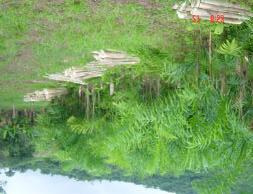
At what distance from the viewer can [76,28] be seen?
5461 mm

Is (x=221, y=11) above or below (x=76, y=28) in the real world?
above

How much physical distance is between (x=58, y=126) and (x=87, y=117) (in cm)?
61

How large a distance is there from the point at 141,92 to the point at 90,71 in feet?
3.63

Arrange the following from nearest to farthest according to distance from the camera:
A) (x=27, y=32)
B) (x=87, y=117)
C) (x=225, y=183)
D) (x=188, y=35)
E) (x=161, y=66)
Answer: (x=225, y=183), (x=161, y=66), (x=188, y=35), (x=27, y=32), (x=87, y=117)

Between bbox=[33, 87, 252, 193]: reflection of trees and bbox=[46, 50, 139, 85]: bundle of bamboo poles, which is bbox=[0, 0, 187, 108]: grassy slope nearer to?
bbox=[46, 50, 139, 85]: bundle of bamboo poles

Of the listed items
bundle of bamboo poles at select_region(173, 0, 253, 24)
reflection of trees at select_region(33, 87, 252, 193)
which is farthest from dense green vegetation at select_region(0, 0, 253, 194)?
bundle of bamboo poles at select_region(173, 0, 253, 24)

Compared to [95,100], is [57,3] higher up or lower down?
higher up

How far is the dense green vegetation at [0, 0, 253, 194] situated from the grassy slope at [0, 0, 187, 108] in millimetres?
12

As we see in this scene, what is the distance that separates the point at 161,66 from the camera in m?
3.86

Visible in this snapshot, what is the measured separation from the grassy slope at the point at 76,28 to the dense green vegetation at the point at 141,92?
0.01 meters

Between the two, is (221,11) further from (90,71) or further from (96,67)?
(90,71)

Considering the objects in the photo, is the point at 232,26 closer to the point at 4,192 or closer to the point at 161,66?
the point at 161,66

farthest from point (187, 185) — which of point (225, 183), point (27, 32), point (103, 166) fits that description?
point (225, 183)

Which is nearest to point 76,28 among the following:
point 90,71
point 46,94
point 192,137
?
point 90,71
